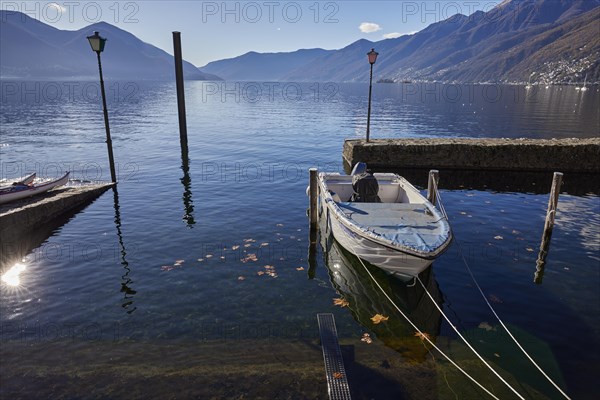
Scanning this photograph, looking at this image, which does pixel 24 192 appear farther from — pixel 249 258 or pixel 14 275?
pixel 249 258

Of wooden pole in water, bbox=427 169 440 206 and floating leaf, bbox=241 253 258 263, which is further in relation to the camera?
wooden pole in water, bbox=427 169 440 206

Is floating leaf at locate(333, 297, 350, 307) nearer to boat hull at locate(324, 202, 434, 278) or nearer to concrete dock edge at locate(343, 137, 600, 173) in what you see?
boat hull at locate(324, 202, 434, 278)

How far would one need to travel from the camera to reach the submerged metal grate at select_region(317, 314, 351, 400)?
6887 millimetres

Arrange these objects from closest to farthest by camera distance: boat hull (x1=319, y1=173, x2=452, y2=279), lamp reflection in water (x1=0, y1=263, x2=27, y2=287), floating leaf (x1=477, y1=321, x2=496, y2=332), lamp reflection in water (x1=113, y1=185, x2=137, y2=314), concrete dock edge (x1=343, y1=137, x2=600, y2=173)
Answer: floating leaf (x1=477, y1=321, x2=496, y2=332) < boat hull (x1=319, y1=173, x2=452, y2=279) < lamp reflection in water (x1=113, y1=185, x2=137, y2=314) < lamp reflection in water (x1=0, y1=263, x2=27, y2=287) < concrete dock edge (x1=343, y1=137, x2=600, y2=173)

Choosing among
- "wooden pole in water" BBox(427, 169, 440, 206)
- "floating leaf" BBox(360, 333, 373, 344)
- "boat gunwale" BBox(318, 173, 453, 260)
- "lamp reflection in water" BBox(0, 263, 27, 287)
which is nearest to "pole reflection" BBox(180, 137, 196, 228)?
"lamp reflection in water" BBox(0, 263, 27, 287)

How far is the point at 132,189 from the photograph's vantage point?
20.4 metres

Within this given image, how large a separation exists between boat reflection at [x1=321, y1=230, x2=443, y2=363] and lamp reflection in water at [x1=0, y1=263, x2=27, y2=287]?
916 centimetres

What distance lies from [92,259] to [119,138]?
1136 inches

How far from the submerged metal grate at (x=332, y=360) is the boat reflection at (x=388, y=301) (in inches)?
38.1

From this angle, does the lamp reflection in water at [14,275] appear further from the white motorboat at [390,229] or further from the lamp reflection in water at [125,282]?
the white motorboat at [390,229]

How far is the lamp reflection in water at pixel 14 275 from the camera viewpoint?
10797mm

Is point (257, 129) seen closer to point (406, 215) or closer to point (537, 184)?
point (537, 184)

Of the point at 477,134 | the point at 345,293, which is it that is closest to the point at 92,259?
the point at 345,293

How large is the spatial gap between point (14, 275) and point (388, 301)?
36.0 ft
